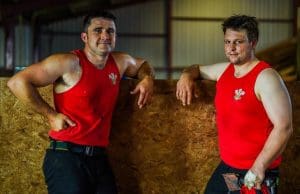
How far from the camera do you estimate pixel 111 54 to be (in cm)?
360

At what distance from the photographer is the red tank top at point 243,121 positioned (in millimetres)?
2885

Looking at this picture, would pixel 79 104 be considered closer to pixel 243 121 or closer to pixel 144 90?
pixel 144 90

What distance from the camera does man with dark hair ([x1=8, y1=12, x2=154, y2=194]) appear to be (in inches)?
125

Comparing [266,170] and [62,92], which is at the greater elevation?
[62,92]

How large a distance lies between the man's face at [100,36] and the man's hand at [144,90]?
42 cm

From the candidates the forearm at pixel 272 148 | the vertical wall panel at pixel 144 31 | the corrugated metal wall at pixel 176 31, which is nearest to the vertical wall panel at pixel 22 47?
the corrugated metal wall at pixel 176 31

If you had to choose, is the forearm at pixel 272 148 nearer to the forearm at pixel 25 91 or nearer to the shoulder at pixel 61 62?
the shoulder at pixel 61 62

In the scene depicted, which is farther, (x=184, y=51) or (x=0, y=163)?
(x=184, y=51)

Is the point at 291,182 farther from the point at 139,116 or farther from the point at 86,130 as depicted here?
the point at 86,130

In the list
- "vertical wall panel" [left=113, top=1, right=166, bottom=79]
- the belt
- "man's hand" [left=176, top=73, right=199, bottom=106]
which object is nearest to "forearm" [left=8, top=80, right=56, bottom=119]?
the belt

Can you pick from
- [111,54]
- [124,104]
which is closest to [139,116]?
[124,104]

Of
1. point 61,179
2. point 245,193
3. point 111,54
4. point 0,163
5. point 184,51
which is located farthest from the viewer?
point 184,51

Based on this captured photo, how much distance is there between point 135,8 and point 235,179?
13471mm

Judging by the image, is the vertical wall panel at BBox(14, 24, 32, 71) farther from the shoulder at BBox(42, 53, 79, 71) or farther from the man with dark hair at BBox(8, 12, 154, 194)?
the shoulder at BBox(42, 53, 79, 71)
